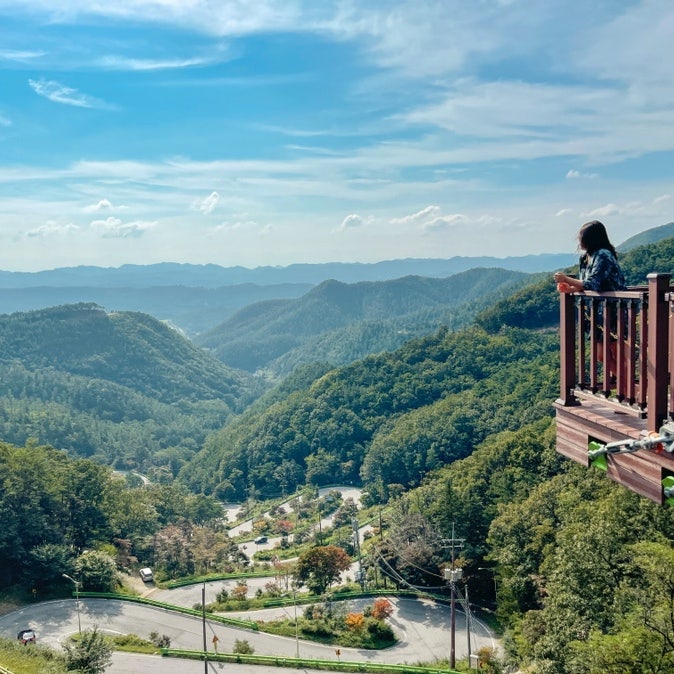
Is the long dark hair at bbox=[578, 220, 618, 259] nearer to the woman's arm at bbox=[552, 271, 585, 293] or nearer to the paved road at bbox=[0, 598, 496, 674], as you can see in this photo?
the woman's arm at bbox=[552, 271, 585, 293]

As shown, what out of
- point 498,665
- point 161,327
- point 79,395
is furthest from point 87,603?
point 161,327

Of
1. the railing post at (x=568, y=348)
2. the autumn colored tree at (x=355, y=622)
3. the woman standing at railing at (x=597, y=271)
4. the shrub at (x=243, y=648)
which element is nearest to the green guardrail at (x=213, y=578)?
the shrub at (x=243, y=648)

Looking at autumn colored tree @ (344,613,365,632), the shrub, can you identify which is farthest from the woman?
autumn colored tree @ (344,613,365,632)

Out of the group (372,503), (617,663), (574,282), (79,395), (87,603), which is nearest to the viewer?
(574,282)

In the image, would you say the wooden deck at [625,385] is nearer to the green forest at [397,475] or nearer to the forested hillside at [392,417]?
the green forest at [397,475]

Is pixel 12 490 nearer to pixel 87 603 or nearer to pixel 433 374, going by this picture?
pixel 87 603

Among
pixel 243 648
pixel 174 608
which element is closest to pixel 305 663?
pixel 243 648
